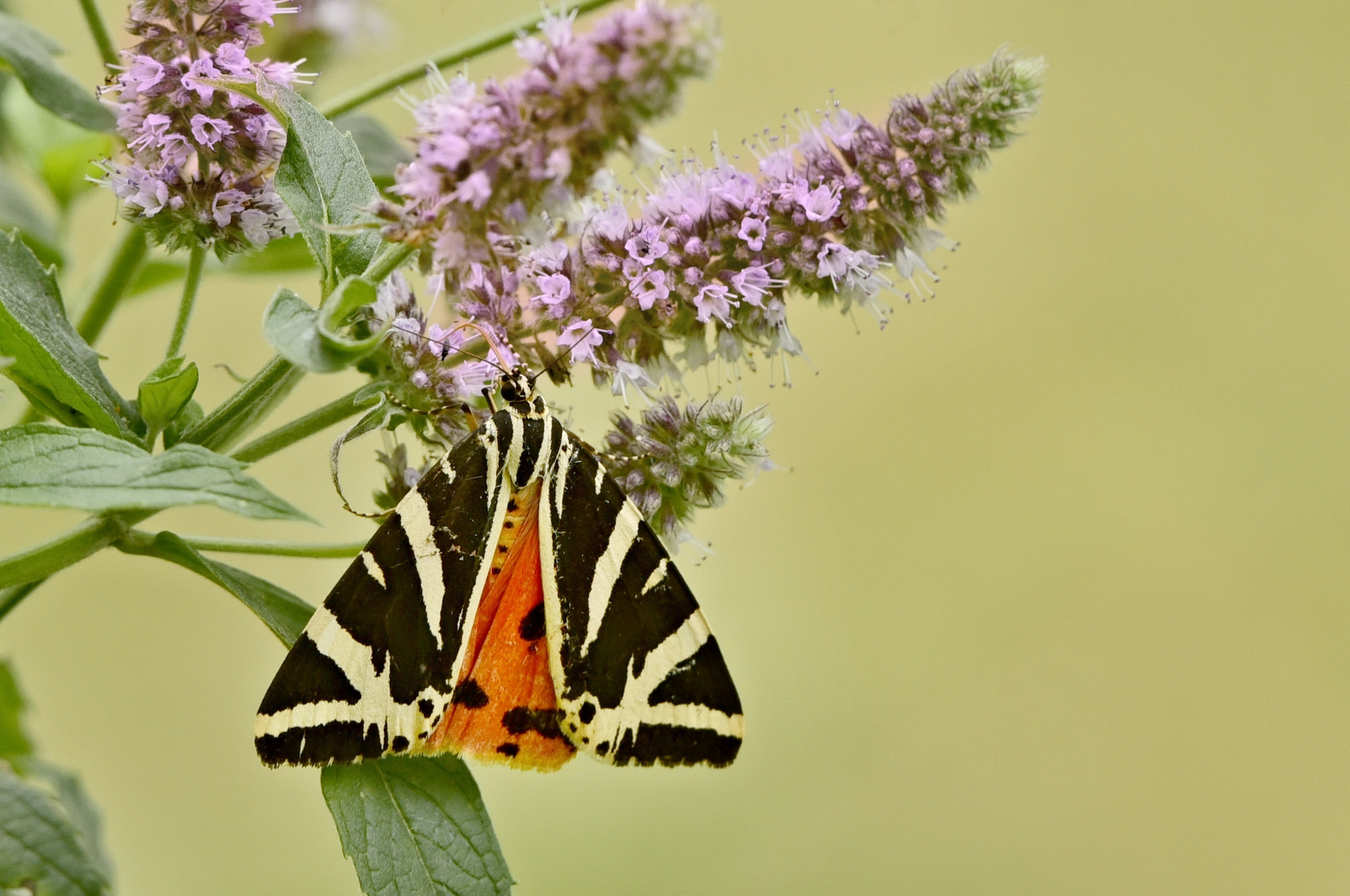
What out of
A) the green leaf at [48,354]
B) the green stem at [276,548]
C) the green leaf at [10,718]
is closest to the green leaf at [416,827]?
the green stem at [276,548]

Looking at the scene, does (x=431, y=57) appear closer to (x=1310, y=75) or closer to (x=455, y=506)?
(x=455, y=506)

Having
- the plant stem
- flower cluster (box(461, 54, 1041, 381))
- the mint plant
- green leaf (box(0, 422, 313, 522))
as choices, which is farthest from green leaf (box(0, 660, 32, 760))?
flower cluster (box(461, 54, 1041, 381))

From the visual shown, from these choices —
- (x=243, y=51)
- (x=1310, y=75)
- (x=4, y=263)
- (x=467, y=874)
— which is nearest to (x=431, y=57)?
(x=243, y=51)

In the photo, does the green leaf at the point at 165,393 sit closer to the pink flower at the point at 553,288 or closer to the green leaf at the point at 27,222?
the pink flower at the point at 553,288

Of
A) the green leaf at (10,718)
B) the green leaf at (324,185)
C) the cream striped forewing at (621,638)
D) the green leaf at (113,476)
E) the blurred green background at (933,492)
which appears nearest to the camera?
the green leaf at (113,476)

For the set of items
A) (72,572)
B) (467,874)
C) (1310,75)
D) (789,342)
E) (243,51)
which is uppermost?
(1310,75)

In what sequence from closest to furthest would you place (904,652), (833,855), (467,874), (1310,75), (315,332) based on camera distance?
(315,332)
(467,874)
(833,855)
(904,652)
(1310,75)
